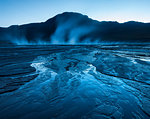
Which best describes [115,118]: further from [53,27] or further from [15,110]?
[53,27]

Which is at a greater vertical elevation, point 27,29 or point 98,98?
point 27,29

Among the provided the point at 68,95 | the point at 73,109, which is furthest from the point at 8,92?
the point at 73,109

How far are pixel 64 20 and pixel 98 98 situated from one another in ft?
A: 656

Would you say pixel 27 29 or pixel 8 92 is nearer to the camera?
pixel 8 92

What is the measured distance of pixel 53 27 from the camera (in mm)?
167000

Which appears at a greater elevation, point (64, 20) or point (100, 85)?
point (64, 20)

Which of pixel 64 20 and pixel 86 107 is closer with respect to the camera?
pixel 86 107

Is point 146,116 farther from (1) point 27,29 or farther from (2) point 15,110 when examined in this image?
(1) point 27,29

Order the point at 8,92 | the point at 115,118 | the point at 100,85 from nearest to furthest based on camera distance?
the point at 115,118 → the point at 8,92 → the point at 100,85

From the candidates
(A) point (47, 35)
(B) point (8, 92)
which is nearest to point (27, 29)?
(A) point (47, 35)

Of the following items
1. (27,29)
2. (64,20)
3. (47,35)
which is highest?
(64,20)

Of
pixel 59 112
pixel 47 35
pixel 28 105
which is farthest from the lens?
pixel 47 35

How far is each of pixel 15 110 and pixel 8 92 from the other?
4.48ft

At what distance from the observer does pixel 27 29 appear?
150 metres
